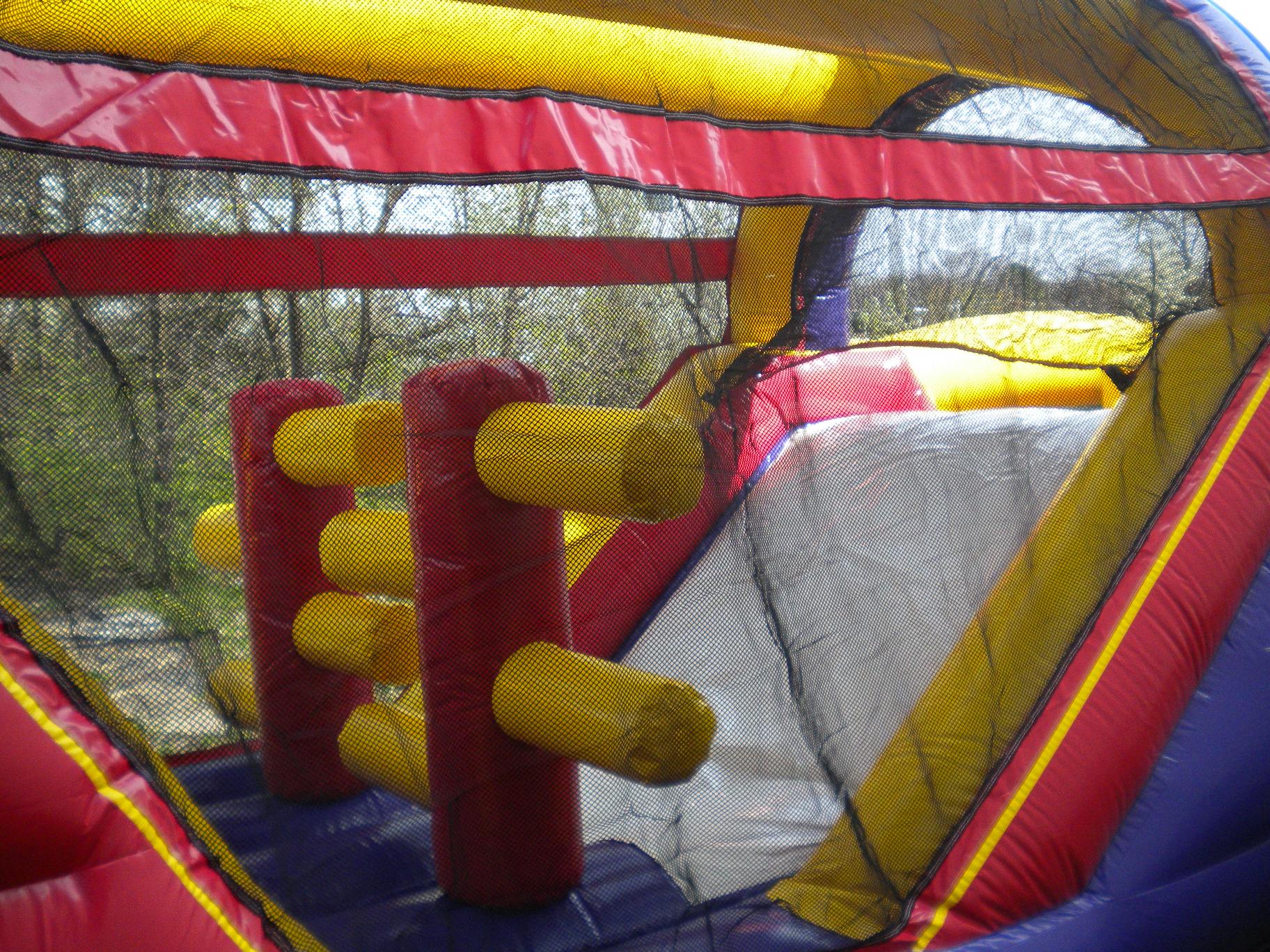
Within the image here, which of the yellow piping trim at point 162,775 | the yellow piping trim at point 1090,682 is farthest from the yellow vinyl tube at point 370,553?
the yellow piping trim at point 1090,682

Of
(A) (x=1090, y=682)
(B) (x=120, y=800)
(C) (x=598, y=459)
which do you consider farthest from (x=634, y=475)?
(A) (x=1090, y=682)

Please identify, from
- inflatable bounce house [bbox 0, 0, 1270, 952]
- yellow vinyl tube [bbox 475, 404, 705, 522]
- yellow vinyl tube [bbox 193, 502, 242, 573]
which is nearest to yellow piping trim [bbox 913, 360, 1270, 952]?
inflatable bounce house [bbox 0, 0, 1270, 952]

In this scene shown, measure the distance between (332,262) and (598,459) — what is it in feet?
0.95

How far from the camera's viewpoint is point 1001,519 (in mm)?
1346

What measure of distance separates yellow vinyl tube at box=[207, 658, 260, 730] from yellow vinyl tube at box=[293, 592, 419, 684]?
23 centimetres

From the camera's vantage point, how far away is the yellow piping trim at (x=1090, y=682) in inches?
48.6

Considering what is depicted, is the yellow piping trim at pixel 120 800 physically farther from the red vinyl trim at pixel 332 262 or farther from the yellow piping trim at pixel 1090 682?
the yellow piping trim at pixel 1090 682

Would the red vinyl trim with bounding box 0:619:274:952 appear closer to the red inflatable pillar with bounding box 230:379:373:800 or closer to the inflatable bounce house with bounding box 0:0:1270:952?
the inflatable bounce house with bounding box 0:0:1270:952

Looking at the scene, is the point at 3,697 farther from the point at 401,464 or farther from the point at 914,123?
the point at 914,123

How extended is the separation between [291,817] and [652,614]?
44 centimetres

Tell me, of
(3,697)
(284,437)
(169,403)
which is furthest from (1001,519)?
(3,697)

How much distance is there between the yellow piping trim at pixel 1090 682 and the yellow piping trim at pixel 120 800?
0.76m

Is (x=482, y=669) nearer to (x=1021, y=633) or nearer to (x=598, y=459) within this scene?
(x=598, y=459)

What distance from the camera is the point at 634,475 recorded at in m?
0.96
